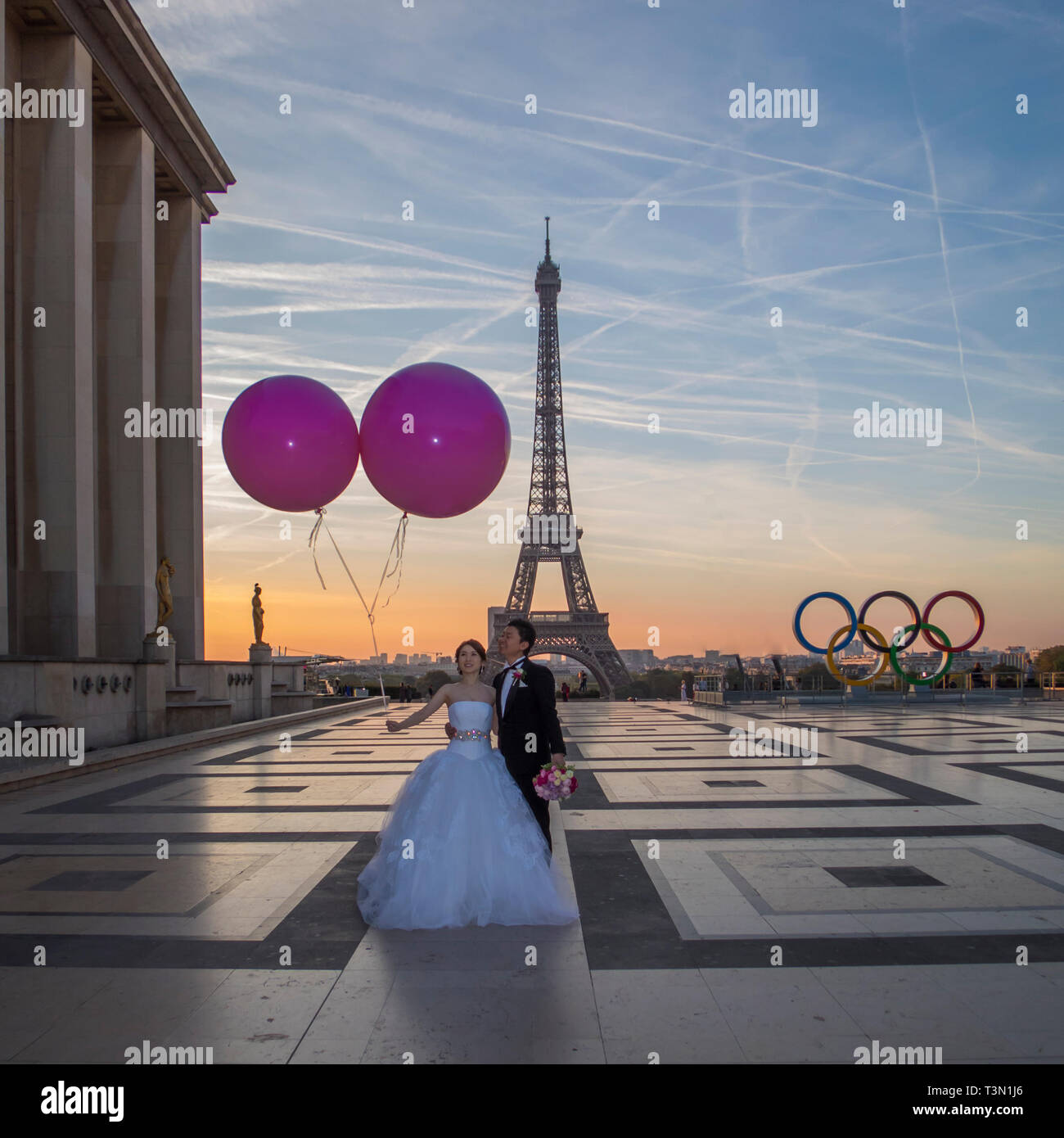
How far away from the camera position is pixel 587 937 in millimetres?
5293

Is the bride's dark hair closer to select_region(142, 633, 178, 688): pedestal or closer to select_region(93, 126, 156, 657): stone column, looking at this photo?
select_region(142, 633, 178, 688): pedestal

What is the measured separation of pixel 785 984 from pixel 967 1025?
0.82m

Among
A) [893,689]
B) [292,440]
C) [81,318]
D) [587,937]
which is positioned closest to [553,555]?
[893,689]

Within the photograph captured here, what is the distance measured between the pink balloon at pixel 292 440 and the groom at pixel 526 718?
2403mm

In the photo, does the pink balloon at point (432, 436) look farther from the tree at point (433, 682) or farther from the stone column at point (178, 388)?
the tree at point (433, 682)

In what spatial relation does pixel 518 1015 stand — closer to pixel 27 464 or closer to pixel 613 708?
pixel 27 464

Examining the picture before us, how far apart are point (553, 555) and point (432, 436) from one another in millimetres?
52488

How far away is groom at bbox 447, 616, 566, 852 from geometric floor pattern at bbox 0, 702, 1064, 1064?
910 millimetres

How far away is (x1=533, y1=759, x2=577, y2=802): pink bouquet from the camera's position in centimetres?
570

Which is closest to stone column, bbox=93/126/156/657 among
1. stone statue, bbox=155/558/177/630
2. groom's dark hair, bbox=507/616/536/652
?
stone statue, bbox=155/558/177/630

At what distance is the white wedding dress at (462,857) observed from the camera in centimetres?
555

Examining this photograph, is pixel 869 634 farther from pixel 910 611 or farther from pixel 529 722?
pixel 529 722

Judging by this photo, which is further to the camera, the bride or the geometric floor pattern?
the bride

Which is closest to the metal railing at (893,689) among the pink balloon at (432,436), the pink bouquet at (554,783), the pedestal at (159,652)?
the pedestal at (159,652)
